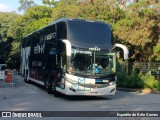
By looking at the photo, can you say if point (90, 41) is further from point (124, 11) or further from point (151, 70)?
point (124, 11)

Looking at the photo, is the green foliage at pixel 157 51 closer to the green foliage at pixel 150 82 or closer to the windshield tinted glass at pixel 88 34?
the green foliage at pixel 150 82

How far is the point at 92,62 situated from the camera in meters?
15.9

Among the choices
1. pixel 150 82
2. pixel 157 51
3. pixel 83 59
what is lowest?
pixel 150 82

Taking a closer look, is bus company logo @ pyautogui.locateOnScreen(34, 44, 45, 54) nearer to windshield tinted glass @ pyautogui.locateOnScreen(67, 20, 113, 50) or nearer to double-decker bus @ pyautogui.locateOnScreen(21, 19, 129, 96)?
double-decker bus @ pyautogui.locateOnScreen(21, 19, 129, 96)

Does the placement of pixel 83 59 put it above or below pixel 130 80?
above

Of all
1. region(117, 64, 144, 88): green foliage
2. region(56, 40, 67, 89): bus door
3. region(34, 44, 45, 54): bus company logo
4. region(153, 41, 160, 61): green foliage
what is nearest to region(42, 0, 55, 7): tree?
region(153, 41, 160, 61): green foliage

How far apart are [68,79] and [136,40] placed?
15956mm

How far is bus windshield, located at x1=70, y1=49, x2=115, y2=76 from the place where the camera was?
15.7 metres

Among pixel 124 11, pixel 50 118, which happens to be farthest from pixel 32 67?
pixel 50 118

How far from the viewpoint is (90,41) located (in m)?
16.2

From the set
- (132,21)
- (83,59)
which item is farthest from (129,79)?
(83,59)

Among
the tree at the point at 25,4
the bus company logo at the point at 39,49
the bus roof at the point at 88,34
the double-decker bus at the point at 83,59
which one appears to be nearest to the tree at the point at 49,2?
the tree at the point at 25,4

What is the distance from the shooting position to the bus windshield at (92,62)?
51.6 feet

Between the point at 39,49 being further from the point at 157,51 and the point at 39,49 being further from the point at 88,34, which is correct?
the point at 157,51
